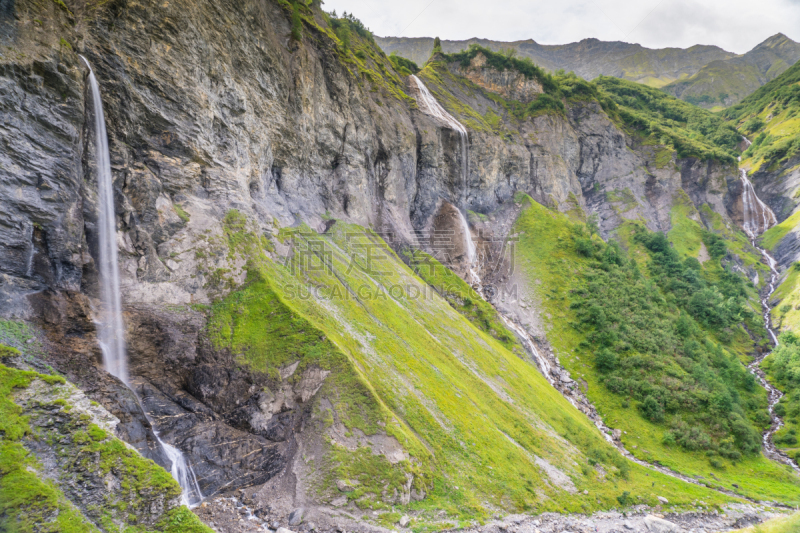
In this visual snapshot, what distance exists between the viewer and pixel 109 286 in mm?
20219

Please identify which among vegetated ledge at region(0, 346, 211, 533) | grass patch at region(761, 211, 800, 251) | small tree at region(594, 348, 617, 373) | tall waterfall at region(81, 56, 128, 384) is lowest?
small tree at region(594, 348, 617, 373)

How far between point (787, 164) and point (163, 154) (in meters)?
130

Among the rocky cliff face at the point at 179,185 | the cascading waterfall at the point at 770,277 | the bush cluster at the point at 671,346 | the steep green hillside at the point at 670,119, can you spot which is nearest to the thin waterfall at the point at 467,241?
the bush cluster at the point at 671,346

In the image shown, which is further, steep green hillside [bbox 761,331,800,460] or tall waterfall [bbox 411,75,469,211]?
tall waterfall [bbox 411,75,469,211]

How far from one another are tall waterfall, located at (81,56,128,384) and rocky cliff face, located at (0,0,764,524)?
45 centimetres

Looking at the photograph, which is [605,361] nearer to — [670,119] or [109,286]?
[109,286]

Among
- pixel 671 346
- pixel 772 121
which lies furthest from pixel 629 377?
pixel 772 121

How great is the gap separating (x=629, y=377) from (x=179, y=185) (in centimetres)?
4925

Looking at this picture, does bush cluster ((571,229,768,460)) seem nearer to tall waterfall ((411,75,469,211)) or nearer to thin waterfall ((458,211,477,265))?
thin waterfall ((458,211,477,265))

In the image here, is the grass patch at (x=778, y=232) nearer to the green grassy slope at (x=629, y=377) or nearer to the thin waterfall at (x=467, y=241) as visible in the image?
the green grassy slope at (x=629, y=377)

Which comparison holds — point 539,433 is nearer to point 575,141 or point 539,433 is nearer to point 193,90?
point 193,90

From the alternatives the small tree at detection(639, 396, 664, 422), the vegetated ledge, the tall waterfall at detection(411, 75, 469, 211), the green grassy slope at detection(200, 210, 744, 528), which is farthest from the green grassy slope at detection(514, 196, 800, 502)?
the vegetated ledge

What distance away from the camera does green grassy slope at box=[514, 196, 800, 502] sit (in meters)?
31.8

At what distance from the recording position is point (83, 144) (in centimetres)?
2017
